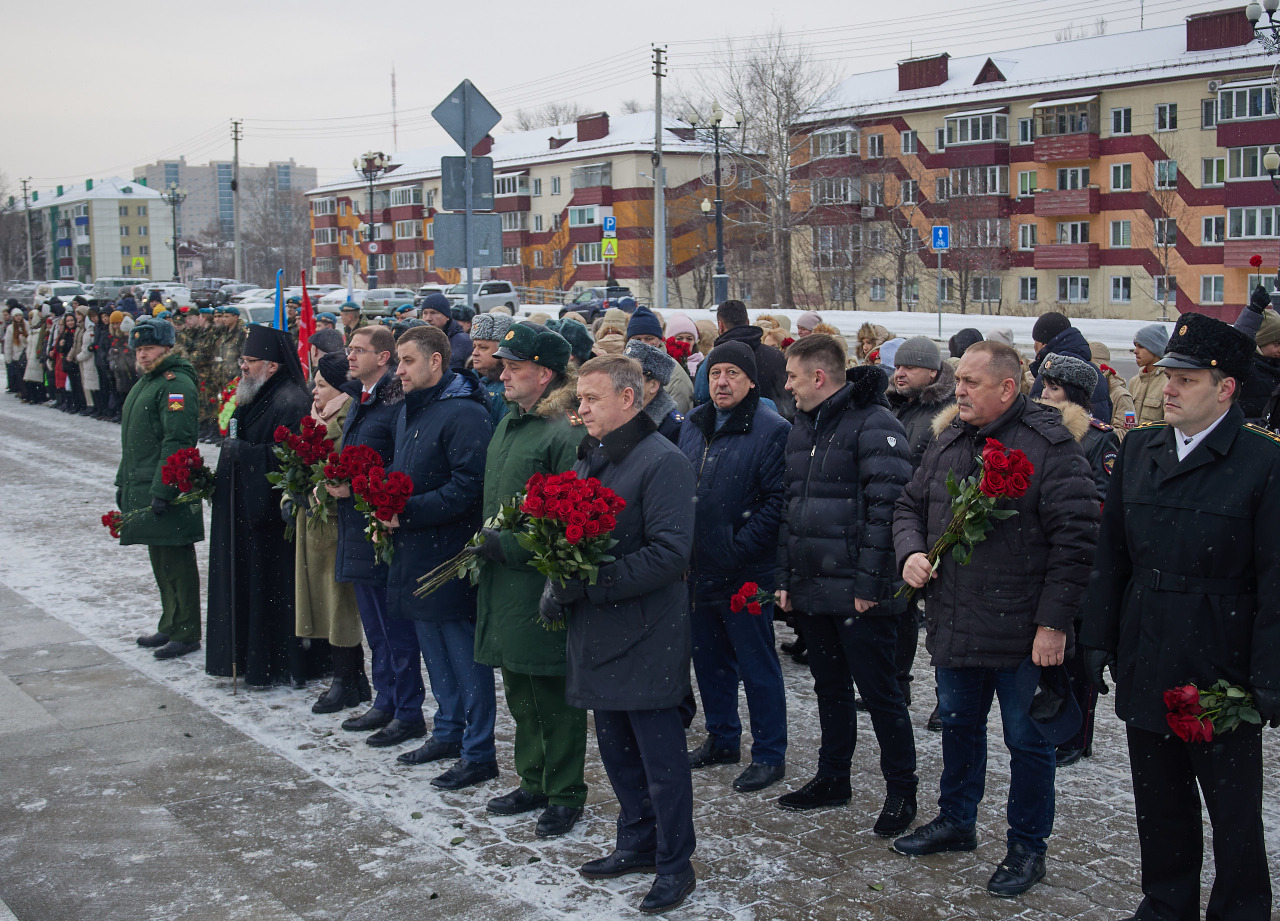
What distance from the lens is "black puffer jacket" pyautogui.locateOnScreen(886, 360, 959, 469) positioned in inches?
268

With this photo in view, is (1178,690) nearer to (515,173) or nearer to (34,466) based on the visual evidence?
(34,466)

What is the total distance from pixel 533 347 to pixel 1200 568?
288 cm

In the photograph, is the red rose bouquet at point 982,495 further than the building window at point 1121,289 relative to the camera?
No

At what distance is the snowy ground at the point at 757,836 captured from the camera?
450cm

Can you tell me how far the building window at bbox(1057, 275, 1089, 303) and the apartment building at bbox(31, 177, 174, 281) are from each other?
115093 millimetres

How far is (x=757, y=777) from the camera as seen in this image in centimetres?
571

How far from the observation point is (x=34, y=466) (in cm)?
1686

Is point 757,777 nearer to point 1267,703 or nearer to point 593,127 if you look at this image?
point 1267,703

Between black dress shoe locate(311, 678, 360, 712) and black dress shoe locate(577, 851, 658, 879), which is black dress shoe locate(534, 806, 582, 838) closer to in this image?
black dress shoe locate(577, 851, 658, 879)

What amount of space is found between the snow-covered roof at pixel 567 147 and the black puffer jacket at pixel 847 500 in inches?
2260

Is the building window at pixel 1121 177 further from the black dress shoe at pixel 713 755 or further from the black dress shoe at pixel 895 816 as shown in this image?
the black dress shoe at pixel 895 816

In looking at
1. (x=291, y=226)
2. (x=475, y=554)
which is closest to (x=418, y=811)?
(x=475, y=554)

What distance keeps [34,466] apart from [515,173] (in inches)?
2436

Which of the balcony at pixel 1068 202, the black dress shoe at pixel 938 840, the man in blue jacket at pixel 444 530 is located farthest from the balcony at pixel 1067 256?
the black dress shoe at pixel 938 840
